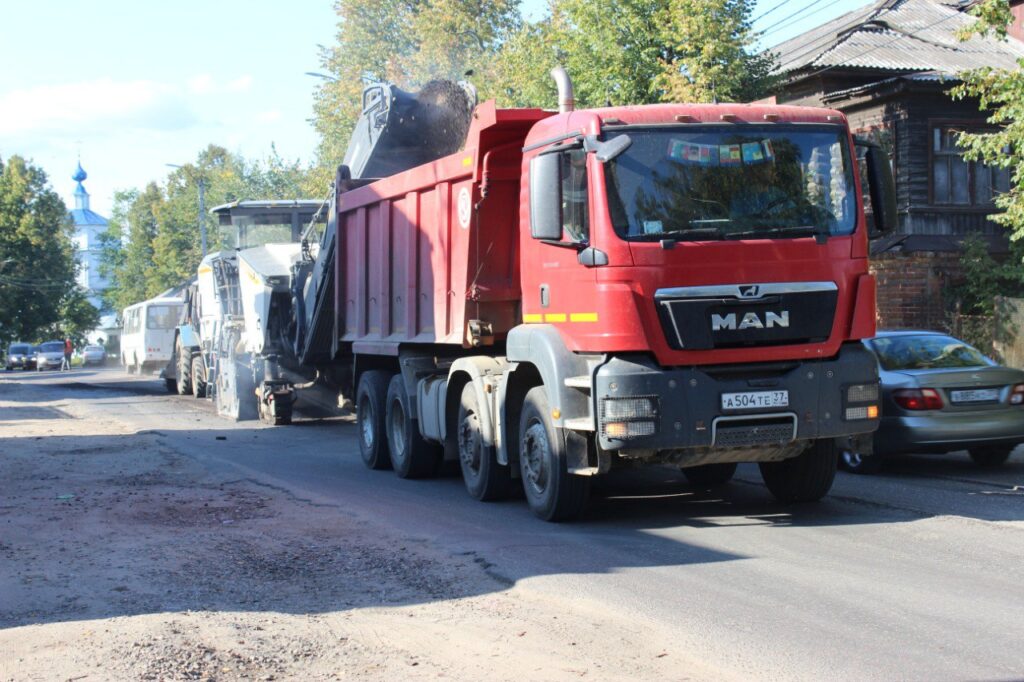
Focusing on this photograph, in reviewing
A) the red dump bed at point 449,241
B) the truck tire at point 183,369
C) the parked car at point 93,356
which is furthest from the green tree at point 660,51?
the parked car at point 93,356

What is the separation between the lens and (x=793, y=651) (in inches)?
229

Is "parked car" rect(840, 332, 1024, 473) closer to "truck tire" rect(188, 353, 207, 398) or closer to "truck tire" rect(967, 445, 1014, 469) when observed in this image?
"truck tire" rect(967, 445, 1014, 469)

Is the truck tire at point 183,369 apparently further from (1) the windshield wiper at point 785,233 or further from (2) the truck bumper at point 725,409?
(1) the windshield wiper at point 785,233

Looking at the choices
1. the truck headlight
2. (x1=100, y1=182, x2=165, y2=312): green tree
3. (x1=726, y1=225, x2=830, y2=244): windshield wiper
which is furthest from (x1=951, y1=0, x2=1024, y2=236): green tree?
(x1=100, y1=182, x2=165, y2=312): green tree

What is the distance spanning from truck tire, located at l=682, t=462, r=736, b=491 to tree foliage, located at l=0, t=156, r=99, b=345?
73313 millimetres

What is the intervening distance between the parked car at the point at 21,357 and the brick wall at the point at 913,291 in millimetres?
55406

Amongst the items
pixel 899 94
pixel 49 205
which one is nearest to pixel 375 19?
pixel 899 94

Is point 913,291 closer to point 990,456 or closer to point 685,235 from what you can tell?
point 990,456

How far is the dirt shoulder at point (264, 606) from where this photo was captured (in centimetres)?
573

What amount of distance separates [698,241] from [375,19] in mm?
45005

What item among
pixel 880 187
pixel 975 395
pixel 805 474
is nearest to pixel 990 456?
pixel 975 395

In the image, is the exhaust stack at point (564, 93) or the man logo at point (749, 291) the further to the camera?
the exhaust stack at point (564, 93)

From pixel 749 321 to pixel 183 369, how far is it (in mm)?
22602

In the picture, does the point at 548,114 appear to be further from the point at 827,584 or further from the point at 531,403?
the point at 827,584
